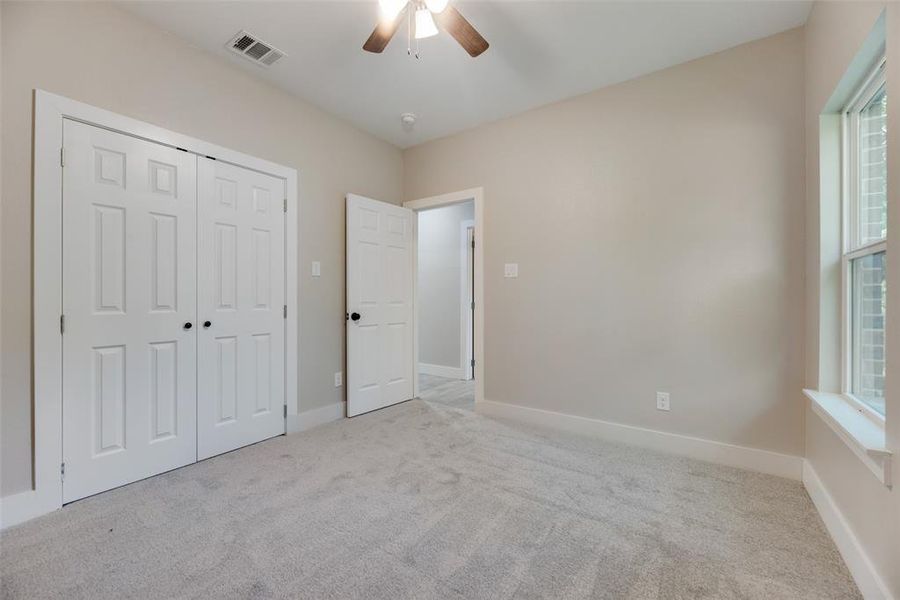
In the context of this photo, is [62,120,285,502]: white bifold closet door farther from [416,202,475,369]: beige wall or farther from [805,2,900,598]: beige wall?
[805,2,900,598]: beige wall

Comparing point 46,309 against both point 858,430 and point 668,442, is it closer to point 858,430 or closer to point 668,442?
point 858,430

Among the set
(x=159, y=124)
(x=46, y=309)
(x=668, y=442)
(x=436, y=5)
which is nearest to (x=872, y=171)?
(x=668, y=442)

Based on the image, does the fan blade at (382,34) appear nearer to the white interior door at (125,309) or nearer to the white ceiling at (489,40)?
the white ceiling at (489,40)

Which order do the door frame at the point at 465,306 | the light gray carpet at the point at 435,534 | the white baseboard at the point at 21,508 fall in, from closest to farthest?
the light gray carpet at the point at 435,534 → the white baseboard at the point at 21,508 → the door frame at the point at 465,306

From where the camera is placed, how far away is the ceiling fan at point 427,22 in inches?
67.6

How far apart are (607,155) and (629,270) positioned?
2.88ft

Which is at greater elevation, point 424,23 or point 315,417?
point 424,23

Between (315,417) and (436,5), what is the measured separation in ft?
9.36

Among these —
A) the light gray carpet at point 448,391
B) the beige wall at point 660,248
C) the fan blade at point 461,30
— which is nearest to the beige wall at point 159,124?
the light gray carpet at point 448,391

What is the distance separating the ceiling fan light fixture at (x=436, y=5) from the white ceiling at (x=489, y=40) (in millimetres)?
361

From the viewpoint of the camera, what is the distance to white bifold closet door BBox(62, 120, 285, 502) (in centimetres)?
190

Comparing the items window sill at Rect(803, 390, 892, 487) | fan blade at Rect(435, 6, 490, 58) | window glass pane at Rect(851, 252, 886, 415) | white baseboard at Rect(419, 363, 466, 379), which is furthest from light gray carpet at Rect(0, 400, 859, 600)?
white baseboard at Rect(419, 363, 466, 379)

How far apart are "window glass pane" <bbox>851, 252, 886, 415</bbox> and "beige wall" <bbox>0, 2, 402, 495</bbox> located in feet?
10.6

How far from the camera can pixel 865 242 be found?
1.69 m
